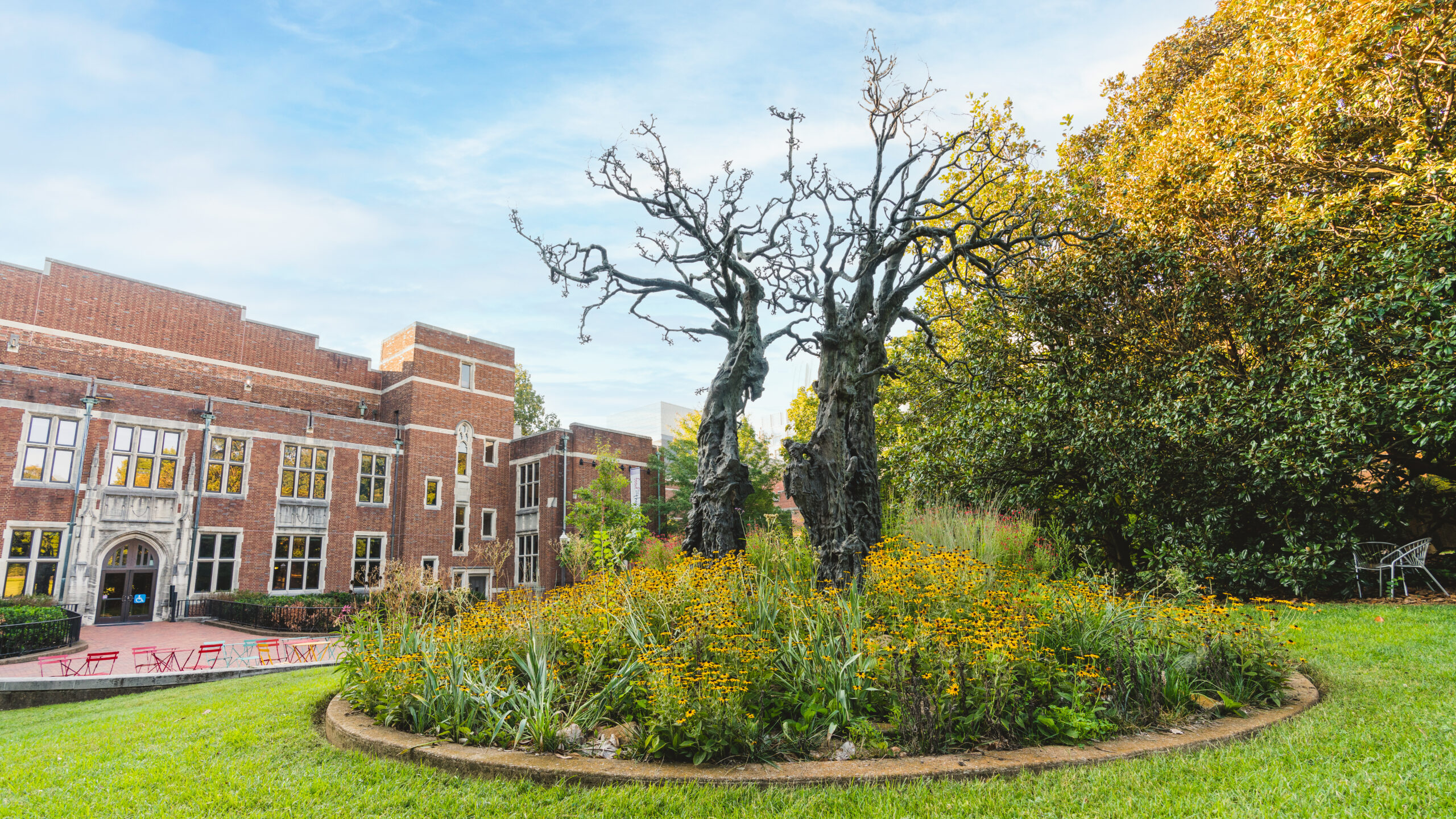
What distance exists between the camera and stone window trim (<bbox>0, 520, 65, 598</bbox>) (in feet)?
59.7

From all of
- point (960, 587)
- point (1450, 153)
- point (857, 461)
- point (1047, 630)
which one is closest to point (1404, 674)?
point (1047, 630)

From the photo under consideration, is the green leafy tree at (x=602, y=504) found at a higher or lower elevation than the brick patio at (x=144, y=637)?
higher

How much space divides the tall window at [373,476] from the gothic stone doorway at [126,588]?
249 inches

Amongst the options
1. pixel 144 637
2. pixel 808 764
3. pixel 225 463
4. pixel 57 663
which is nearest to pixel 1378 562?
pixel 808 764

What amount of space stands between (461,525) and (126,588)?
10.5 m

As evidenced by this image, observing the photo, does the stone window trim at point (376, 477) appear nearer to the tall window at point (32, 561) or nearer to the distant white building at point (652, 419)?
the tall window at point (32, 561)

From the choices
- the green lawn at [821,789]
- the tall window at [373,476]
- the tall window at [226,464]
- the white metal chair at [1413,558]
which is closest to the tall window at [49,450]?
the tall window at [226,464]

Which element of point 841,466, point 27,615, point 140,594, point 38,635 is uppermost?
point 841,466

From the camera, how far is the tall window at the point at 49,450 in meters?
18.8

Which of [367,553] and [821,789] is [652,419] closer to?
[367,553]

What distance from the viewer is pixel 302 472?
78.0 feet

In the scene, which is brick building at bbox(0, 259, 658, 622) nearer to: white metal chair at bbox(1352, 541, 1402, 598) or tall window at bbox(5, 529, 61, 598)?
tall window at bbox(5, 529, 61, 598)

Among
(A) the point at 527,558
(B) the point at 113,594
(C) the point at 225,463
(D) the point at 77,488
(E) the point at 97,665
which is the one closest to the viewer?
(E) the point at 97,665

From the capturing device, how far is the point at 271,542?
22.7m
